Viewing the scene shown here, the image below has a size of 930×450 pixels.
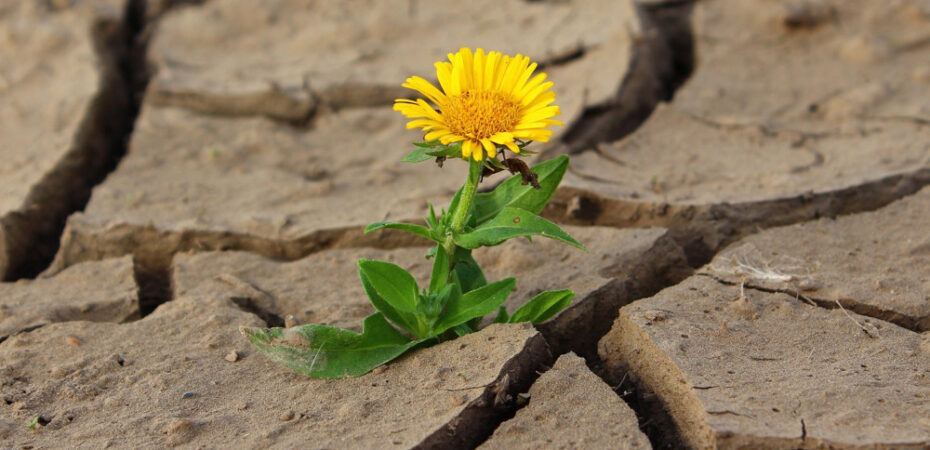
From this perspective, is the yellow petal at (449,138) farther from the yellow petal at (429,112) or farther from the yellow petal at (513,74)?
the yellow petal at (513,74)

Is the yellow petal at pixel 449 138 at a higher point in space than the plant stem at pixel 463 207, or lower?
higher

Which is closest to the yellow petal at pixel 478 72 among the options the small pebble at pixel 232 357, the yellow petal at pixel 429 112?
the yellow petal at pixel 429 112

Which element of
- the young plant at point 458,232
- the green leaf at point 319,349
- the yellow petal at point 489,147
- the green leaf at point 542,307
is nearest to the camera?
the yellow petal at point 489,147

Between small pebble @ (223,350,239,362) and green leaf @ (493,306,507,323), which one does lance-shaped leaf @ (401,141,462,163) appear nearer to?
green leaf @ (493,306,507,323)

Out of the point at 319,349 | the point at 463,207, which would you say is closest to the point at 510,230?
the point at 463,207

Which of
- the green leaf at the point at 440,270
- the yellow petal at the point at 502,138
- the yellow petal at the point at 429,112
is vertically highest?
the yellow petal at the point at 429,112

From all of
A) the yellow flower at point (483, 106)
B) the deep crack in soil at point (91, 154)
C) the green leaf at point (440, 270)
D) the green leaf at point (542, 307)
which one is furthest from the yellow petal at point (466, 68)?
the deep crack in soil at point (91, 154)

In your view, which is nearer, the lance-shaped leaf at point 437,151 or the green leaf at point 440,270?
the lance-shaped leaf at point 437,151

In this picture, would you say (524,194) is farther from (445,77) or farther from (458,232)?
(445,77)

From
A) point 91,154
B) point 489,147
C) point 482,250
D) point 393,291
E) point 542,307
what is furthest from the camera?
point 91,154

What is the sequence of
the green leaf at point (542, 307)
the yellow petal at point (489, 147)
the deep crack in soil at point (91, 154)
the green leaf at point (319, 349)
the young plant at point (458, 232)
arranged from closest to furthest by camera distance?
the yellow petal at point (489, 147), the young plant at point (458, 232), the green leaf at point (319, 349), the green leaf at point (542, 307), the deep crack in soil at point (91, 154)
